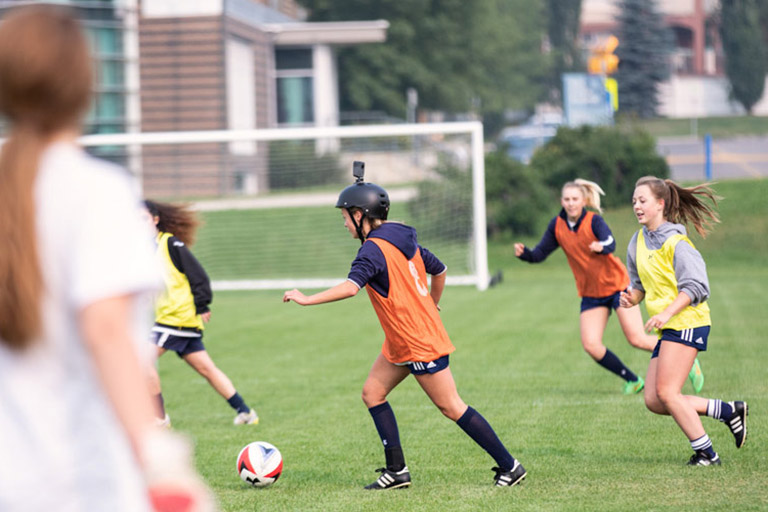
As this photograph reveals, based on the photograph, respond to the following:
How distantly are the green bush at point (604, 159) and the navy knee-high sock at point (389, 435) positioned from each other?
22017mm

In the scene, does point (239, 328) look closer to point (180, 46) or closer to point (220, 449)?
point (220, 449)

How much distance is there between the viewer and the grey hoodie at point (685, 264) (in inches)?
244

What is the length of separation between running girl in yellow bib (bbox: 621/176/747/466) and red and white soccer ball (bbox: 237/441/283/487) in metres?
2.32

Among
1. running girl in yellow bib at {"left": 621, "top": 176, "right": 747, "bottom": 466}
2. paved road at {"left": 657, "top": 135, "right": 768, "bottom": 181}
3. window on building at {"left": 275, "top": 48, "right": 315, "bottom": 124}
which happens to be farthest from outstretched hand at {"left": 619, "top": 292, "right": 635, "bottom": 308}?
window on building at {"left": 275, "top": 48, "right": 315, "bottom": 124}

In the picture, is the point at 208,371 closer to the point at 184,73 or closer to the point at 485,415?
the point at 485,415

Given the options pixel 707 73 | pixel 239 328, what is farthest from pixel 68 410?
pixel 707 73

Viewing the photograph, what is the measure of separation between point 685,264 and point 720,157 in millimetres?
37645

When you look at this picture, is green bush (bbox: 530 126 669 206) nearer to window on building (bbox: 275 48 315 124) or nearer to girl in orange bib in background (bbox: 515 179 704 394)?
window on building (bbox: 275 48 315 124)

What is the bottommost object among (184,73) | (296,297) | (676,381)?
(676,381)

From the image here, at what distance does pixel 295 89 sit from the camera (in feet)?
125

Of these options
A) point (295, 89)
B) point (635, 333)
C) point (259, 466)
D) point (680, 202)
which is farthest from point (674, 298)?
point (295, 89)

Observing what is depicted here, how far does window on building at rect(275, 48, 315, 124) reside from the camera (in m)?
37.9

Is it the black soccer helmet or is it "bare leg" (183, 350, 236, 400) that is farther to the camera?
"bare leg" (183, 350, 236, 400)

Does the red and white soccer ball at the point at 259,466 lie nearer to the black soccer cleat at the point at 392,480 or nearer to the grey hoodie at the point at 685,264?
the black soccer cleat at the point at 392,480
